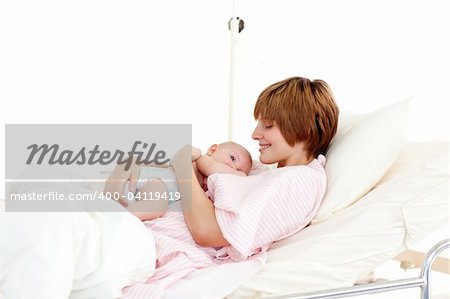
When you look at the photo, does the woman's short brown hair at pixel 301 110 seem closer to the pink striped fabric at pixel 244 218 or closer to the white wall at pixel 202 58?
the pink striped fabric at pixel 244 218

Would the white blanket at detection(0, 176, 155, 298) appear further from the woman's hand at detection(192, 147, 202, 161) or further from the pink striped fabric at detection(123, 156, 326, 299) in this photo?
the woman's hand at detection(192, 147, 202, 161)

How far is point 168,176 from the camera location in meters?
1.40

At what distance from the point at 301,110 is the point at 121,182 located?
18.1 inches

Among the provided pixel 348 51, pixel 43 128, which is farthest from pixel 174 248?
pixel 348 51

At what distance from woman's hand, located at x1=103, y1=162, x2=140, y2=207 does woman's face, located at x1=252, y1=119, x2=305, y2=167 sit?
0.32 meters

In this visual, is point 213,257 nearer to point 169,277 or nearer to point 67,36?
point 169,277

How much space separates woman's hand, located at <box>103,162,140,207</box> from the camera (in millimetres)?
1391

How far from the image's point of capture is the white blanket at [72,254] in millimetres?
927

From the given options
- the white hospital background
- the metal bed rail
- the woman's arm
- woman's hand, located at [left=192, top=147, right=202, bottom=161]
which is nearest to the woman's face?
woman's hand, located at [left=192, top=147, right=202, bottom=161]

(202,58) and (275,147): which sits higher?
(202,58)

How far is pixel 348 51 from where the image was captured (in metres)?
2.87

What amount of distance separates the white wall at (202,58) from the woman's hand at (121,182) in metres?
1.31

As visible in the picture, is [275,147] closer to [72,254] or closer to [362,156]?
[362,156]

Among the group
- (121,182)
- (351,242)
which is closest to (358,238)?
(351,242)
